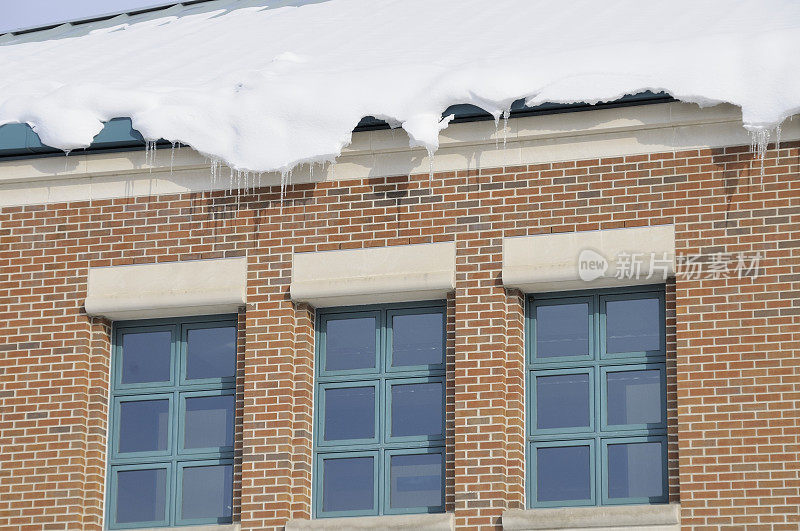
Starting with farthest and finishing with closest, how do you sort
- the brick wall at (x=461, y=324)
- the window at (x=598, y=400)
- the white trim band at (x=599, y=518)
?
the window at (x=598, y=400)
the brick wall at (x=461, y=324)
the white trim band at (x=599, y=518)

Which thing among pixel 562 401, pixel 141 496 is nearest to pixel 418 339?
pixel 562 401

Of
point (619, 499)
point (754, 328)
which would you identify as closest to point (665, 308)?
point (754, 328)

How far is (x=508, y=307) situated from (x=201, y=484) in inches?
121

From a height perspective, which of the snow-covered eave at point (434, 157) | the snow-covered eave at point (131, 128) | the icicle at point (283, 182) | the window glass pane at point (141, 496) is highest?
the snow-covered eave at point (131, 128)

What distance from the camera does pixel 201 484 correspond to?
511 inches

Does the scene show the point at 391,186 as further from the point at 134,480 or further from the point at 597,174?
the point at 134,480

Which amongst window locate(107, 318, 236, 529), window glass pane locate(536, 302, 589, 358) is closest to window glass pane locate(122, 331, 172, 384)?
window locate(107, 318, 236, 529)

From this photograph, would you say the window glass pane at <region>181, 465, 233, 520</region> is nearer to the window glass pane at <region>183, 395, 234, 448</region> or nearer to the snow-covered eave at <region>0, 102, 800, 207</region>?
the window glass pane at <region>183, 395, 234, 448</region>

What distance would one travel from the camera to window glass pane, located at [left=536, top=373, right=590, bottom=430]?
40.5 feet

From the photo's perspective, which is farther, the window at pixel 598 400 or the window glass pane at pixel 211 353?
the window glass pane at pixel 211 353

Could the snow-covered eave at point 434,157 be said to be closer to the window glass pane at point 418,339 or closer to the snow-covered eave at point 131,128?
the snow-covered eave at point 131,128

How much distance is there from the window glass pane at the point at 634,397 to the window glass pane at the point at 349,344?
6.80 ft

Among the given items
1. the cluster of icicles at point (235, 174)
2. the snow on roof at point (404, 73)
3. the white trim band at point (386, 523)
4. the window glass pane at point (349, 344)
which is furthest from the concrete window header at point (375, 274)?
the white trim band at point (386, 523)

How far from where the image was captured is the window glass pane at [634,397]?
39.9 ft
